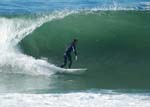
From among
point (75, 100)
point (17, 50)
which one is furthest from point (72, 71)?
point (75, 100)

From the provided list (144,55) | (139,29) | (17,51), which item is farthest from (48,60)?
(139,29)

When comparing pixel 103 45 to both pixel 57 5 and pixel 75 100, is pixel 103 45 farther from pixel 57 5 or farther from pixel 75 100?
pixel 57 5

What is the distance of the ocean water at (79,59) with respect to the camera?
1512cm

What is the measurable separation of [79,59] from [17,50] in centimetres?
208

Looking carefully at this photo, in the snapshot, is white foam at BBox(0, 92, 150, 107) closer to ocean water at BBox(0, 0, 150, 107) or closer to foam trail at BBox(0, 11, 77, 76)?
ocean water at BBox(0, 0, 150, 107)

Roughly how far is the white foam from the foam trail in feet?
12.3

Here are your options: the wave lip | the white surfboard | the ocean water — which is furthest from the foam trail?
the wave lip

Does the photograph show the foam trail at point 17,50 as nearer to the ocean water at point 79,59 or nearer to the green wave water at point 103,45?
the ocean water at point 79,59

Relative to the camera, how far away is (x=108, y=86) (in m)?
17.1

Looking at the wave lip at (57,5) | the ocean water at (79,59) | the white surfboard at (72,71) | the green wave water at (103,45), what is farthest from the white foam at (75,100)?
the wave lip at (57,5)

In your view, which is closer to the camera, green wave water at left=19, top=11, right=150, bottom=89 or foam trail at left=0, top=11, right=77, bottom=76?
green wave water at left=19, top=11, right=150, bottom=89

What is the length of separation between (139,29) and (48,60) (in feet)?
15.8

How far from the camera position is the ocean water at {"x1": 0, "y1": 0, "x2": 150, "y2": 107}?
15125 millimetres

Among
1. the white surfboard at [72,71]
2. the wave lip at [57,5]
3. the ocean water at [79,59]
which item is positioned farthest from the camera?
the wave lip at [57,5]
